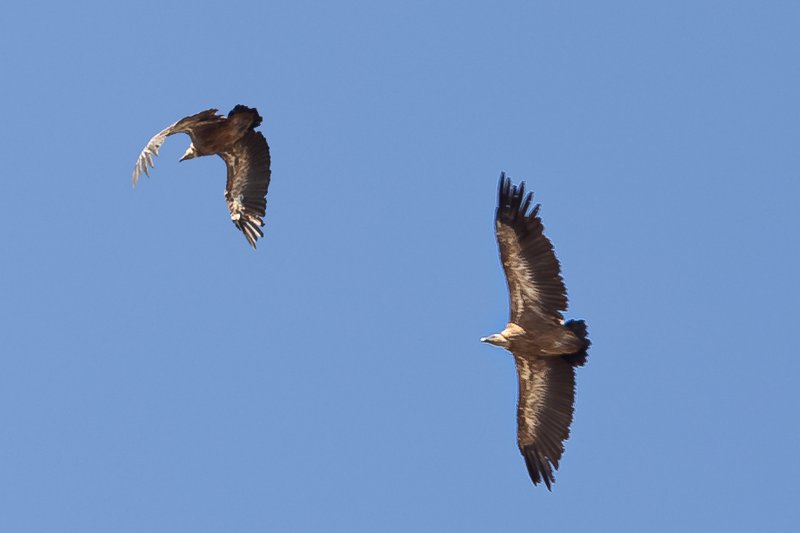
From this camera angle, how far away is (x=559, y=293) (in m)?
23.5

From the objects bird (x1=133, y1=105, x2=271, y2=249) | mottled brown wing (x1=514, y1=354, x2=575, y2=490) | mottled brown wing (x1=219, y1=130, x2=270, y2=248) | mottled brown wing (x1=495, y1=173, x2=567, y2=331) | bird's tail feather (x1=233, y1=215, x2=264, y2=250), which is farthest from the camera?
bird's tail feather (x1=233, y1=215, x2=264, y2=250)

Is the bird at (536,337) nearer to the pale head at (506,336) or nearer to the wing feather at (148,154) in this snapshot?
the pale head at (506,336)

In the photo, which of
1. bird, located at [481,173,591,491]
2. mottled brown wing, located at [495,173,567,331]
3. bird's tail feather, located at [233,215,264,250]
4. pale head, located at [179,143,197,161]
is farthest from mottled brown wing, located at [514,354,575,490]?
pale head, located at [179,143,197,161]

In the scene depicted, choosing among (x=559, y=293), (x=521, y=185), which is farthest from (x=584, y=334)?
(x=521, y=185)

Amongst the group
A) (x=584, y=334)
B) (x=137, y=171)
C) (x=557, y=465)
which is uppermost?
(x=137, y=171)

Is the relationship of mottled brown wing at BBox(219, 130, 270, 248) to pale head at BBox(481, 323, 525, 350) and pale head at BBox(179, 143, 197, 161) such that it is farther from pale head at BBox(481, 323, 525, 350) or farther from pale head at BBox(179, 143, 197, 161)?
pale head at BBox(481, 323, 525, 350)

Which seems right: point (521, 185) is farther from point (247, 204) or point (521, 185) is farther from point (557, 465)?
point (247, 204)

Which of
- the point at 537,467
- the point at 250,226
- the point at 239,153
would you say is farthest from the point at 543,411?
the point at 239,153

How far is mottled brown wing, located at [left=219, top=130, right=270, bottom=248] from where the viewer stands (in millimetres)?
27641

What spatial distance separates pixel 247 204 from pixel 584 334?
23.5 ft

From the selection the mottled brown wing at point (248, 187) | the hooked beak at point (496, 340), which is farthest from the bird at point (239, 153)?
the hooked beak at point (496, 340)

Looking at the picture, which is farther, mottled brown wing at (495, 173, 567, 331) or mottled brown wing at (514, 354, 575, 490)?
mottled brown wing at (514, 354, 575, 490)

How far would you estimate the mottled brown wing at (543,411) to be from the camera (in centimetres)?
2466

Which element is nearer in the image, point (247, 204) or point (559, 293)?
point (559, 293)
